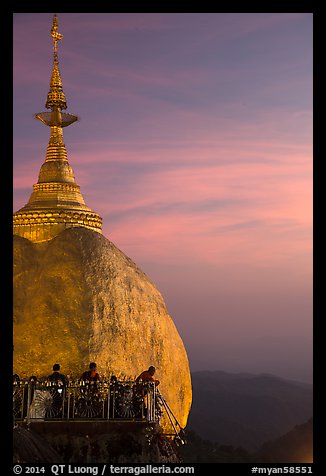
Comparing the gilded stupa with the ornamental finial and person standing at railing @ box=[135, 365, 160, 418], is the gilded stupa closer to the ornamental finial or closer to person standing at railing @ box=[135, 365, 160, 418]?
person standing at railing @ box=[135, 365, 160, 418]

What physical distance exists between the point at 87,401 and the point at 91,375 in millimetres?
832

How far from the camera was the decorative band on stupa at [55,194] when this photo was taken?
115ft

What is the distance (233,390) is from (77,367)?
39631 mm

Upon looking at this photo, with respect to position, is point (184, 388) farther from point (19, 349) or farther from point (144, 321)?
point (19, 349)

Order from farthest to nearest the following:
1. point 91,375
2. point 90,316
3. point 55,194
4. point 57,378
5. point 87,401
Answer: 1. point 55,194
2. point 90,316
3. point 91,375
4. point 57,378
5. point 87,401

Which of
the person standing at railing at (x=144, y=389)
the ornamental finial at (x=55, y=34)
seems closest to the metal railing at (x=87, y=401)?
the person standing at railing at (x=144, y=389)

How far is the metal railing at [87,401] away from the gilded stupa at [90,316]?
8.20 ft

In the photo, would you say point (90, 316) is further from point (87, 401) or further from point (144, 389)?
point (144, 389)

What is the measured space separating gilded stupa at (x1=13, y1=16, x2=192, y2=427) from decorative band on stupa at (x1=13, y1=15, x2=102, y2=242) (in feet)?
7.83

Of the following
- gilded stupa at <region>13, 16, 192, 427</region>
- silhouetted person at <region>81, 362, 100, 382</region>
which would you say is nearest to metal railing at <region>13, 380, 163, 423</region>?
silhouetted person at <region>81, 362, 100, 382</region>

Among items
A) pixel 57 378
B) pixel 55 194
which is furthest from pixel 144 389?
pixel 55 194

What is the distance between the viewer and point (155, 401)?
2627cm

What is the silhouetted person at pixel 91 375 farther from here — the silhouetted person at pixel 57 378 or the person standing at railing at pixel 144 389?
the person standing at railing at pixel 144 389

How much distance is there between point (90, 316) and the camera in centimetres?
2958
